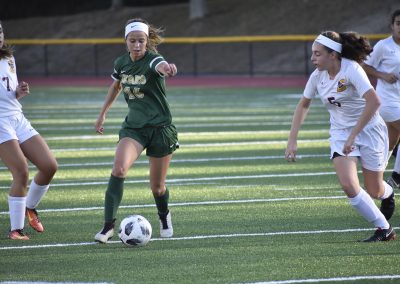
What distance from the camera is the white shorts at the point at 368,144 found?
29.2 feet

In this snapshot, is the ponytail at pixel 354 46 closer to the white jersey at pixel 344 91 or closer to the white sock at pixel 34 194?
the white jersey at pixel 344 91

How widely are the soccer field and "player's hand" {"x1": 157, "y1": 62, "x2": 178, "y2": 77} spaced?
4.83 ft

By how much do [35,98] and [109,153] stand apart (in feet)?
44.9

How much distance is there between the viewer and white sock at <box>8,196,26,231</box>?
30.7 feet

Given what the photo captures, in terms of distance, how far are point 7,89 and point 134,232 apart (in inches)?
73.3

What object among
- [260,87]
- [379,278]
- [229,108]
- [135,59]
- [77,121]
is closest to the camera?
[379,278]

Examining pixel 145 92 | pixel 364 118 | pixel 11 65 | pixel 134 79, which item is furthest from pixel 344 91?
pixel 11 65

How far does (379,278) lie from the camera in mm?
7410

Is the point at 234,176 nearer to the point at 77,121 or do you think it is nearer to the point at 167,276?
the point at 167,276

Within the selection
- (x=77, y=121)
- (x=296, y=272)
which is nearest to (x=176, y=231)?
(x=296, y=272)

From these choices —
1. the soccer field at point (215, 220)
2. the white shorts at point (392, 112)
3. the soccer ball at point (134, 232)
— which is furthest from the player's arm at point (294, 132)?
the white shorts at point (392, 112)

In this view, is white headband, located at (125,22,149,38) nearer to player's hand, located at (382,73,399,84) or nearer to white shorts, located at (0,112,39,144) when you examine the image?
white shorts, located at (0,112,39,144)

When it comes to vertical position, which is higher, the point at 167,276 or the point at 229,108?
the point at 167,276

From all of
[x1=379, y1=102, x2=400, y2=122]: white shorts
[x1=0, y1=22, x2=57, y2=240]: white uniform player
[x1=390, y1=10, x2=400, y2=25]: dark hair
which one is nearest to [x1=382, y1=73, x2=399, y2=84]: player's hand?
[x1=379, y1=102, x2=400, y2=122]: white shorts
